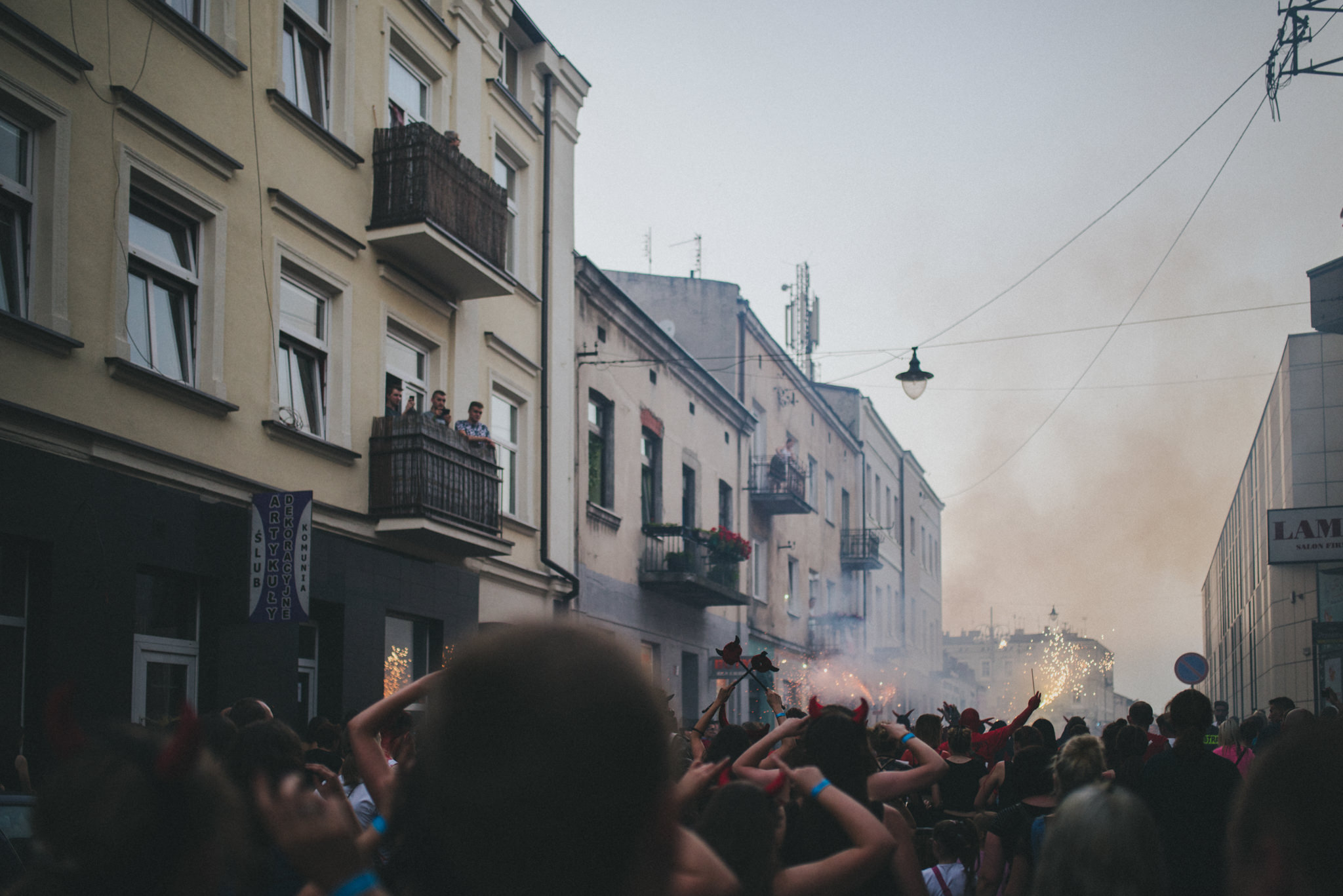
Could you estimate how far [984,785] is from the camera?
7285 millimetres

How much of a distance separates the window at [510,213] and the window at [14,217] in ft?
28.5

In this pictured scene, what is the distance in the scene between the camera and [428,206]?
1365cm

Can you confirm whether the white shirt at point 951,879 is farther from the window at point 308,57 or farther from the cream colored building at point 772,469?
the cream colored building at point 772,469

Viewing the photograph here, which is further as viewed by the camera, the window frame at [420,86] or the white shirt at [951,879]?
the window frame at [420,86]

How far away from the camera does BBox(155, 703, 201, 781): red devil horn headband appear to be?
1784 millimetres

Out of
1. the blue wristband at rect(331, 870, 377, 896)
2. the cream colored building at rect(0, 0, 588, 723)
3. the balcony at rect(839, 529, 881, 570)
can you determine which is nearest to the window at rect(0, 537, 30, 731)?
the cream colored building at rect(0, 0, 588, 723)

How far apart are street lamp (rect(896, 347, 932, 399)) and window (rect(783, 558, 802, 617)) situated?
44.7 feet

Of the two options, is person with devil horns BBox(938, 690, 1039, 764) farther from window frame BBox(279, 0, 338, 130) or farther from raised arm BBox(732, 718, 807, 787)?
window frame BBox(279, 0, 338, 130)

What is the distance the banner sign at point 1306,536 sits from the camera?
24656 millimetres

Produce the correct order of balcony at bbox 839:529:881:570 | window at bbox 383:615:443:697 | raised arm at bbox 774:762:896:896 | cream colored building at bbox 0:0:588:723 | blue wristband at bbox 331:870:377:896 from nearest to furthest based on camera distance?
blue wristband at bbox 331:870:377:896, raised arm at bbox 774:762:896:896, cream colored building at bbox 0:0:588:723, window at bbox 383:615:443:697, balcony at bbox 839:529:881:570

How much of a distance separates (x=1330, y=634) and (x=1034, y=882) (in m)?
26.8

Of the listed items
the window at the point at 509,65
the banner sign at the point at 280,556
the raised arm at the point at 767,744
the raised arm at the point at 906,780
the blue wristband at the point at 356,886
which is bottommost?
the raised arm at the point at 906,780

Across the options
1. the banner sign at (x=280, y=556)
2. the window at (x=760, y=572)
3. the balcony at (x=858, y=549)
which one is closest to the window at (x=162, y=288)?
the banner sign at (x=280, y=556)

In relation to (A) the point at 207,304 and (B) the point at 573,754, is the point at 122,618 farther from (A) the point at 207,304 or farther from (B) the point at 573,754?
(B) the point at 573,754
